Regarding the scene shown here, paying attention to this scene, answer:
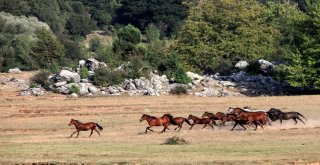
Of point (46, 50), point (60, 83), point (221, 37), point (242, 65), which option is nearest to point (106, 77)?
point (60, 83)

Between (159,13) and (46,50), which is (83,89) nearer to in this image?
(46,50)

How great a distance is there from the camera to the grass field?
75.4 feet

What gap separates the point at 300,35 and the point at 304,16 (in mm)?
1720

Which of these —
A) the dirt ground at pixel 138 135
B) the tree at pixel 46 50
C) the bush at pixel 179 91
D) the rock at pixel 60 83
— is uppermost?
the tree at pixel 46 50

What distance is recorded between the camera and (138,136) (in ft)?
103

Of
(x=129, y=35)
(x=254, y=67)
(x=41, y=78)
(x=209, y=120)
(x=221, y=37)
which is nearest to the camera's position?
(x=209, y=120)

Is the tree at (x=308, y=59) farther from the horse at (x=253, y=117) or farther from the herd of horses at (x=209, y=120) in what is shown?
the horse at (x=253, y=117)

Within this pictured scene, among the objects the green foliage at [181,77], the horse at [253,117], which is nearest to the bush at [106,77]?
the green foliage at [181,77]

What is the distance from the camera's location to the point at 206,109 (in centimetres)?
4653

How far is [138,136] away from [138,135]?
1.59 feet

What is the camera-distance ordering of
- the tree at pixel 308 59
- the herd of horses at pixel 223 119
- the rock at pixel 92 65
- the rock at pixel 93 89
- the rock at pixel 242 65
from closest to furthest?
1. the herd of horses at pixel 223 119
2. the rock at pixel 93 89
3. the tree at pixel 308 59
4. the rock at pixel 92 65
5. the rock at pixel 242 65

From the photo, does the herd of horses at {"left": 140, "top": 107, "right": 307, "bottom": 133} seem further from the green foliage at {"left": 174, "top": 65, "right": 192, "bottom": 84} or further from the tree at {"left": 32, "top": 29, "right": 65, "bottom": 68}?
the tree at {"left": 32, "top": 29, "right": 65, "bottom": 68}

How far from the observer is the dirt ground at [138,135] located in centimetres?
2298

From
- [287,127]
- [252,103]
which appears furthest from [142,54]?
Answer: [287,127]
